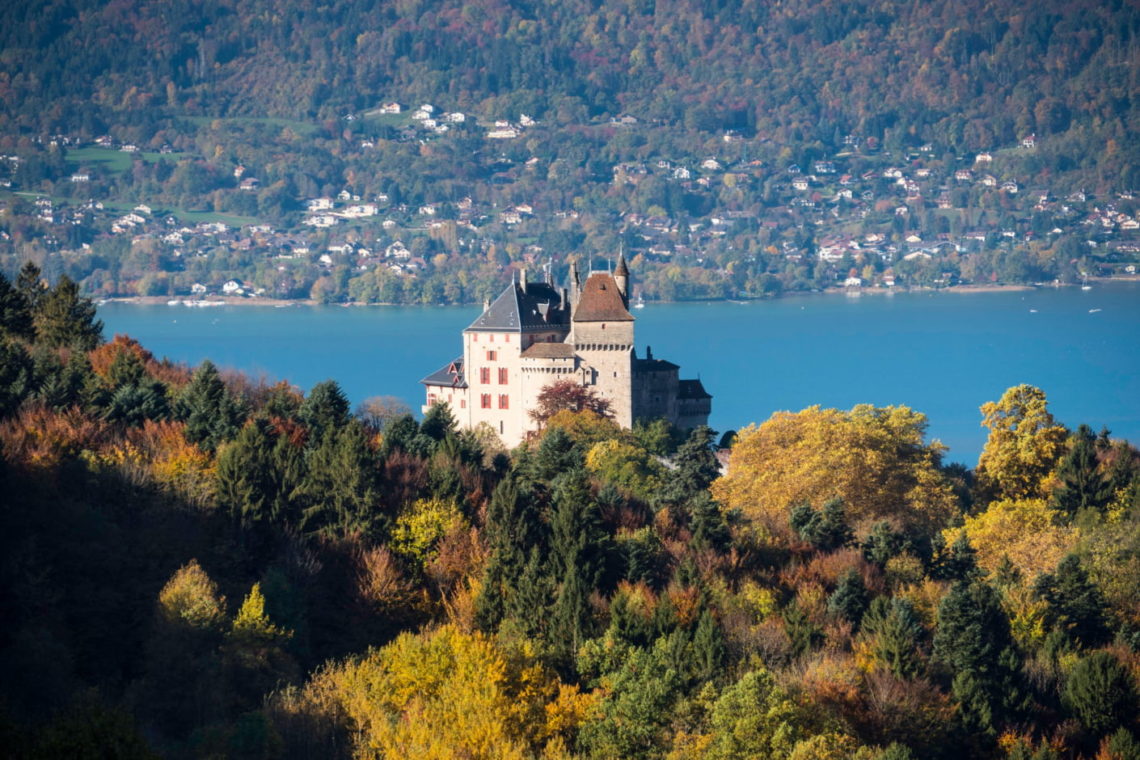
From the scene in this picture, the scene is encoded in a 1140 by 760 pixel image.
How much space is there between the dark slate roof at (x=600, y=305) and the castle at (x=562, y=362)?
0.03 meters

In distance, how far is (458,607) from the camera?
30766mm

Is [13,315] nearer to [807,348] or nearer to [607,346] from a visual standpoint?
[607,346]

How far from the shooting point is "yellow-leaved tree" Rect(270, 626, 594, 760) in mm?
24391

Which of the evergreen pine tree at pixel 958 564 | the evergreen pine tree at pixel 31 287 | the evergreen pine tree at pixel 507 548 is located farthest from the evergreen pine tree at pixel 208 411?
the evergreen pine tree at pixel 958 564

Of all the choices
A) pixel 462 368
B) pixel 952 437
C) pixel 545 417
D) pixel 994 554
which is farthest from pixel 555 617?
pixel 952 437

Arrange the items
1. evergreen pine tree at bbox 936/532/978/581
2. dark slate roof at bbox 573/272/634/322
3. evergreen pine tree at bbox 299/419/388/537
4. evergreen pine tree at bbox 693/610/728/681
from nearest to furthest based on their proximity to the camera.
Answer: evergreen pine tree at bbox 693/610/728/681 < evergreen pine tree at bbox 299/419/388/537 < evergreen pine tree at bbox 936/532/978/581 < dark slate roof at bbox 573/272/634/322

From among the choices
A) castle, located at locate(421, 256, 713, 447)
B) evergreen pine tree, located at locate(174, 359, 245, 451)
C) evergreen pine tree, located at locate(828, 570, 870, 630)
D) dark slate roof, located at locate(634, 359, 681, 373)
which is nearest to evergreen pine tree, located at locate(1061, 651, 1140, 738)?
evergreen pine tree, located at locate(828, 570, 870, 630)

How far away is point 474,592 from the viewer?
31.1 metres

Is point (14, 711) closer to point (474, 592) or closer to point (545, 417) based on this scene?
point (474, 592)

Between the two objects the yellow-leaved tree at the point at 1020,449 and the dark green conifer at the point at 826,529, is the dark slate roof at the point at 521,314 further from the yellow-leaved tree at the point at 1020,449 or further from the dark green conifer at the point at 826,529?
the dark green conifer at the point at 826,529

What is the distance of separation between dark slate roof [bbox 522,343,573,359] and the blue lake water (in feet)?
95.3

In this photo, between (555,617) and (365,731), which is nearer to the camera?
(365,731)

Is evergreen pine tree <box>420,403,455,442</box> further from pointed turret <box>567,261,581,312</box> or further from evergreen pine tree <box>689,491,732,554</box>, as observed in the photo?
pointed turret <box>567,261,581,312</box>

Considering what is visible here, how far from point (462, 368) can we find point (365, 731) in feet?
128
